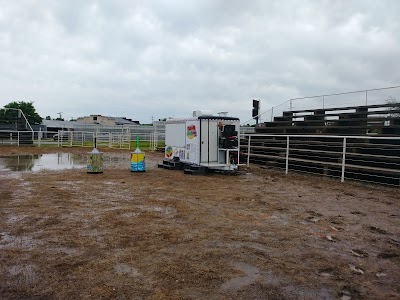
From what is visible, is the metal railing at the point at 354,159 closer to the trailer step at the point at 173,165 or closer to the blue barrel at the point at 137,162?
the trailer step at the point at 173,165

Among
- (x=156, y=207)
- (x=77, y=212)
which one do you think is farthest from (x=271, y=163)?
(x=77, y=212)

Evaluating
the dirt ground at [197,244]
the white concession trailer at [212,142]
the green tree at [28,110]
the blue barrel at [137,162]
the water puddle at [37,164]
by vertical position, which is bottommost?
the dirt ground at [197,244]

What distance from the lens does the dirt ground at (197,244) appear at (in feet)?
10.6

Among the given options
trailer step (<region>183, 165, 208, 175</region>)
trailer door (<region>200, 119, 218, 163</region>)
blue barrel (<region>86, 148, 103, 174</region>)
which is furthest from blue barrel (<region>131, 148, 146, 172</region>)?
trailer door (<region>200, 119, 218, 163</region>)

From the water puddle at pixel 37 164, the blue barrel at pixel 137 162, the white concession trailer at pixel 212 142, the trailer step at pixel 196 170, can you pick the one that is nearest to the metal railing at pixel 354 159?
the white concession trailer at pixel 212 142

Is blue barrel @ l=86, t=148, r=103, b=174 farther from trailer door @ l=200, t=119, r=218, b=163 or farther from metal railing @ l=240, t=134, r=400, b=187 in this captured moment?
metal railing @ l=240, t=134, r=400, b=187

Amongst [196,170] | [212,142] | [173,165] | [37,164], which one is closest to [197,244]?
[196,170]

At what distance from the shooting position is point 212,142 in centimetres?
1262

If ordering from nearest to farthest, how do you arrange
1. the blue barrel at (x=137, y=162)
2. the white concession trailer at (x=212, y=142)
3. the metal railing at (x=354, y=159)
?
the metal railing at (x=354, y=159), the white concession trailer at (x=212, y=142), the blue barrel at (x=137, y=162)

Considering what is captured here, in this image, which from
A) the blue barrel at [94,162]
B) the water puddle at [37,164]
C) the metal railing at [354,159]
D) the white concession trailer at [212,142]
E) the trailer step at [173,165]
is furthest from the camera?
the trailer step at [173,165]

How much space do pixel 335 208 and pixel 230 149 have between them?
590cm

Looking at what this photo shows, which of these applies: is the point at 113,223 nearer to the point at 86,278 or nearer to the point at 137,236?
the point at 137,236

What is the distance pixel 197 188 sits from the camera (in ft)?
30.1

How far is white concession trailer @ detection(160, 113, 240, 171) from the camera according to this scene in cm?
1234
